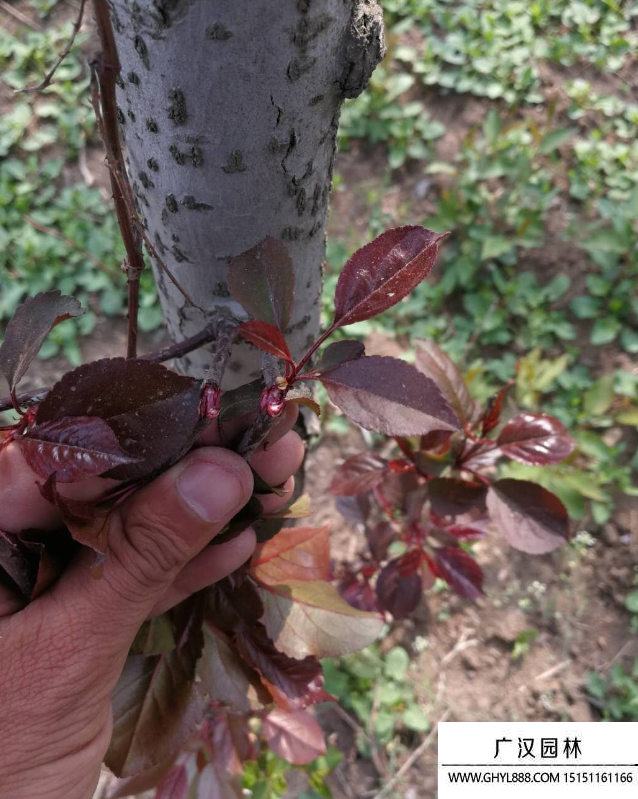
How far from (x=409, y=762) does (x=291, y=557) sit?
1.13m

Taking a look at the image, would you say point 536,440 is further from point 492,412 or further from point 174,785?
point 174,785

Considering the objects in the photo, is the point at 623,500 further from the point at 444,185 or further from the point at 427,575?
the point at 444,185

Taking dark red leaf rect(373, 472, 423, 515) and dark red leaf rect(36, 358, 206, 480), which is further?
dark red leaf rect(373, 472, 423, 515)

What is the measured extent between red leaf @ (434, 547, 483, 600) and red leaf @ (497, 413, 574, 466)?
362 millimetres

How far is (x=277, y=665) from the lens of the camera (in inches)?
41.9

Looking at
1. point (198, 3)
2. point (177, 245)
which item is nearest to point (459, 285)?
Answer: point (177, 245)

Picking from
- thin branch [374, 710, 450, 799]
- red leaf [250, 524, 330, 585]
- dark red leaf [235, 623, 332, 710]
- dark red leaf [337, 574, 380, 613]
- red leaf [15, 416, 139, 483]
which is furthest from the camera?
thin branch [374, 710, 450, 799]

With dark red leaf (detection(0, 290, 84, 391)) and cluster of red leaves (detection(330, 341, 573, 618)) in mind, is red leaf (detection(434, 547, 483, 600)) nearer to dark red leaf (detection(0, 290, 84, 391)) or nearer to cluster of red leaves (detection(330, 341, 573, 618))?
cluster of red leaves (detection(330, 341, 573, 618))

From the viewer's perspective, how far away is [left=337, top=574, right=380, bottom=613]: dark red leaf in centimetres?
166

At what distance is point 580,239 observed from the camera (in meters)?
2.46

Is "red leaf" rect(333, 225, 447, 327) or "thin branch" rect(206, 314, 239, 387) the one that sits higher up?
"red leaf" rect(333, 225, 447, 327)

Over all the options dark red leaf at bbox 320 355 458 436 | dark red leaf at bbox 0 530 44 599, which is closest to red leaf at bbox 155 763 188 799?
dark red leaf at bbox 0 530 44 599

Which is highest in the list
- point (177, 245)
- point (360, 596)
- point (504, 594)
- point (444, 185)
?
point (177, 245)

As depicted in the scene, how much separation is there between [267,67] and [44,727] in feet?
3.13
